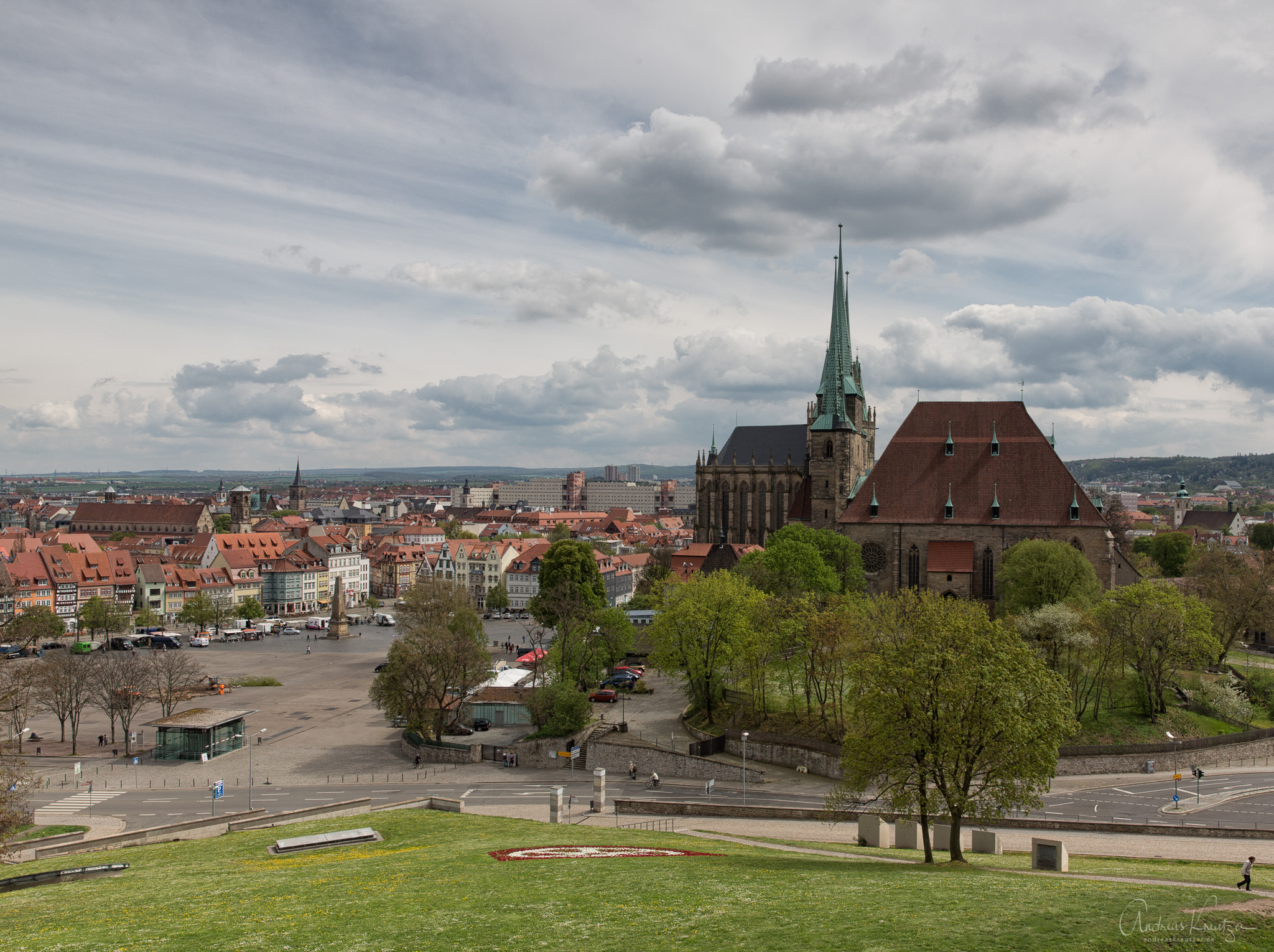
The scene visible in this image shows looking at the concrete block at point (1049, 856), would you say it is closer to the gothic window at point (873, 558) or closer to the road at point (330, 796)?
the road at point (330, 796)

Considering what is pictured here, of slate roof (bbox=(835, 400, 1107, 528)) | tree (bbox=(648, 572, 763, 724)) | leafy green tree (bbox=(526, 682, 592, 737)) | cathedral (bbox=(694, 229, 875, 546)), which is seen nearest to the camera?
leafy green tree (bbox=(526, 682, 592, 737))

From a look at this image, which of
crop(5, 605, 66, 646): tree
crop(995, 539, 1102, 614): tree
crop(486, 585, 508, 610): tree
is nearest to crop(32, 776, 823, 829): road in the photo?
crop(995, 539, 1102, 614): tree

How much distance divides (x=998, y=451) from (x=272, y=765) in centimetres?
5751

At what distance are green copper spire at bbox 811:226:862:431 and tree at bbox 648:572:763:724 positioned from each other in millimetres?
39215

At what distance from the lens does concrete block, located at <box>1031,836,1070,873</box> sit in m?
25.2

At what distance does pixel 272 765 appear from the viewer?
4925 cm

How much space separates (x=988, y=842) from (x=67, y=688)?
54020 millimetres

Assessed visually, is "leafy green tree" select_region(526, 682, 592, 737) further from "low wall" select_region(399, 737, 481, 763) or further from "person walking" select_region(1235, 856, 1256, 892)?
"person walking" select_region(1235, 856, 1256, 892)

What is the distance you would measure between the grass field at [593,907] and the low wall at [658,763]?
1944 centimetres

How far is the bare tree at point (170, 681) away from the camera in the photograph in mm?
60281

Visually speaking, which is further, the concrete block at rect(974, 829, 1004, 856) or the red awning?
the red awning

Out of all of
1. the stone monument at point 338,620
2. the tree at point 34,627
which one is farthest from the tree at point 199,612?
the tree at point 34,627

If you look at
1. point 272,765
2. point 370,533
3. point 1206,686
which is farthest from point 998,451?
point 370,533

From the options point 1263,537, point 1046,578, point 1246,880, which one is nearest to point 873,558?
point 1046,578
